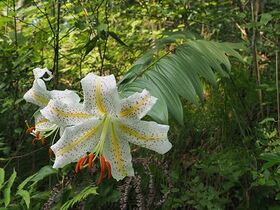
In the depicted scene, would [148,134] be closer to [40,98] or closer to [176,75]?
[176,75]

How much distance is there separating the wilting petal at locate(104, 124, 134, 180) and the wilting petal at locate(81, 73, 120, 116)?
11cm

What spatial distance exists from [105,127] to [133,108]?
13 centimetres

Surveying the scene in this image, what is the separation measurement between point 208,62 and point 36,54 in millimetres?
1449

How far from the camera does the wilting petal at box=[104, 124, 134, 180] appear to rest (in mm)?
1224

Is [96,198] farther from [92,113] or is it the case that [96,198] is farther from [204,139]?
[92,113]

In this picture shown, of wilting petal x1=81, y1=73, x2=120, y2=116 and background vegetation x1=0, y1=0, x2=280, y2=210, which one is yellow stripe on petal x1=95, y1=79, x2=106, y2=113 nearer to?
wilting petal x1=81, y1=73, x2=120, y2=116

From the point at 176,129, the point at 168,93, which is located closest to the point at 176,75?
the point at 168,93

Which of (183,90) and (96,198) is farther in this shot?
(96,198)

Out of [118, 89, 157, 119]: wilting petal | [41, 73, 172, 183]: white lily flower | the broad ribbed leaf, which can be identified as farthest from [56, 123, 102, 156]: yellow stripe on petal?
the broad ribbed leaf

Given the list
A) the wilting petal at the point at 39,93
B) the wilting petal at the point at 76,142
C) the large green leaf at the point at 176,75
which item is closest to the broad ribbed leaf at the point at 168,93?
the large green leaf at the point at 176,75

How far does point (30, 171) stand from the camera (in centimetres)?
287

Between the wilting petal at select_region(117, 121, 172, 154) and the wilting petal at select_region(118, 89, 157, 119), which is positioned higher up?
the wilting petal at select_region(118, 89, 157, 119)

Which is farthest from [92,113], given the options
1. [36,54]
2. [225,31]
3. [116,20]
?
[116,20]

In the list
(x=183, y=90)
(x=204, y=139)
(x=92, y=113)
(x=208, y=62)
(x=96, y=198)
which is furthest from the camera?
(x=204, y=139)
